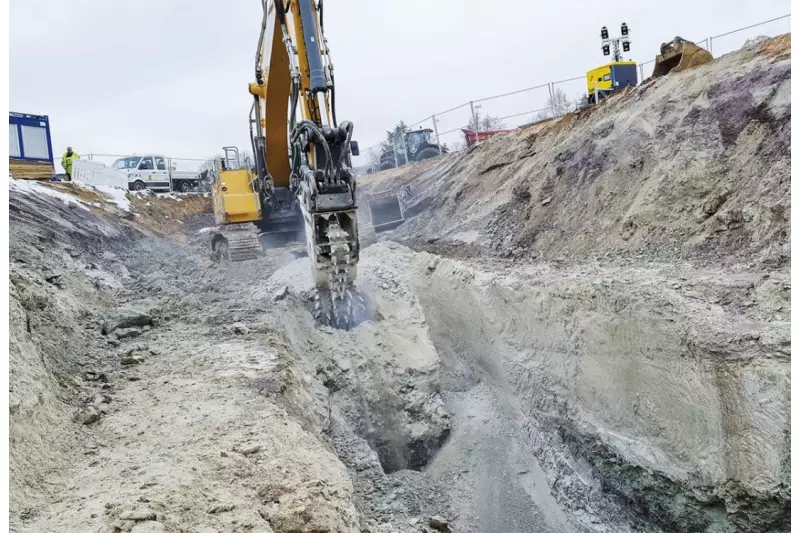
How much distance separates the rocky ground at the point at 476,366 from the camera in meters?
3.34

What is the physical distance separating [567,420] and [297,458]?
11.6 ft

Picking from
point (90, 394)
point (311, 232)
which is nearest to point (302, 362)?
point (311, 232)

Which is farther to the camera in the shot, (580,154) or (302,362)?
(580,154)

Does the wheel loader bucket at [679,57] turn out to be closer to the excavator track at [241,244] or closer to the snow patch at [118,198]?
the excavator track at [241,244]

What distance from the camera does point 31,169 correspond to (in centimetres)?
1294

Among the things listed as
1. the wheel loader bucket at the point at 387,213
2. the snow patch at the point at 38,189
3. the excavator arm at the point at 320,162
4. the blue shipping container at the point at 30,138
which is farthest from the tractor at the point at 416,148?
the excavator arm at the point at 320,162

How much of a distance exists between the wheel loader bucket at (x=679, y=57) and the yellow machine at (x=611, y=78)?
320 centimetres

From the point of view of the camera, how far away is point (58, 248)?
7715mm

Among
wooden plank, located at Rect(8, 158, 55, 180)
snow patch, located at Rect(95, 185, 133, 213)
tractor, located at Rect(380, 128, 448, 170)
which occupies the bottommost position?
snow patch, located at Rect(95, 185, 133, 213)

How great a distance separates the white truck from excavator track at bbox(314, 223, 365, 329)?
15985 mm

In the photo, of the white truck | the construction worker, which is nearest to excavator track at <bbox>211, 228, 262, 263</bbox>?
the construction worker

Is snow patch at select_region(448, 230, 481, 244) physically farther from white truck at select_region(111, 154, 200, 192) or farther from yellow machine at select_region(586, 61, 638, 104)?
white truck at select_region(111, 154, 200, 192)

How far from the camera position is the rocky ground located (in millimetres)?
3340

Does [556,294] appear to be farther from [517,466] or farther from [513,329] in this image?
[517,466]
